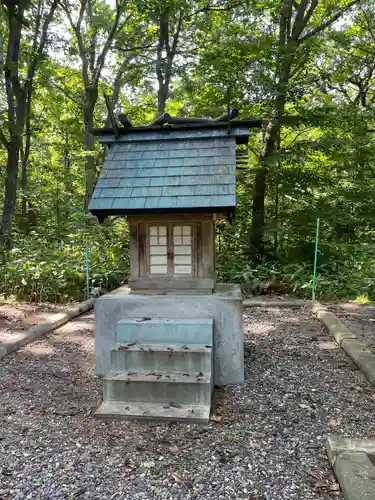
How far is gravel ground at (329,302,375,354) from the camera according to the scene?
5.08 m

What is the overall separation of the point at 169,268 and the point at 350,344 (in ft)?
8.51

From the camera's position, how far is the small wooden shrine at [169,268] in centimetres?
326

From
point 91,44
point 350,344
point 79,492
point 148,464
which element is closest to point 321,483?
point 148,464

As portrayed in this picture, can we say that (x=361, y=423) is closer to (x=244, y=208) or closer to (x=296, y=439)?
(x=296, y=439)

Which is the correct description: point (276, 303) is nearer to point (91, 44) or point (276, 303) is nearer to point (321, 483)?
point (321, 483)

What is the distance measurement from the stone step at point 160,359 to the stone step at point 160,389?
127mm

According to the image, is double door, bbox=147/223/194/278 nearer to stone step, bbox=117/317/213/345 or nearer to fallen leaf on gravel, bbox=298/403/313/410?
stone step, bbox=117/317/213/345

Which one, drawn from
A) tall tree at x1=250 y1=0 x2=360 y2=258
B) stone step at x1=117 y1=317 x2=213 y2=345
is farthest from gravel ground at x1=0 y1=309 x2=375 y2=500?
tall tree at x1=250 y1=0 x2=360 y2=258

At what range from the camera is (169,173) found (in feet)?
11.9

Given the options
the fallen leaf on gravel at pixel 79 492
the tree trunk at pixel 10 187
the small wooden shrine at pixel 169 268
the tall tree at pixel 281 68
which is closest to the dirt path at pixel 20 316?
the small wooden shrine at pixel 169 268

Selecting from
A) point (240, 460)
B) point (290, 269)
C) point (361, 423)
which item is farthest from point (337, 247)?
point (240, 460)

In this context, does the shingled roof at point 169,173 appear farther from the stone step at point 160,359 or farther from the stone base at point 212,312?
the stone step at point 160,359

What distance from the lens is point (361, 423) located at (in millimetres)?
2887

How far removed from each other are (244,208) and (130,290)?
6.43 meters
